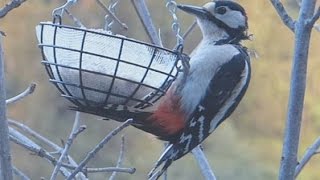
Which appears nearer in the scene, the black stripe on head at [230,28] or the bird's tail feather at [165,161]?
the bird's tail feather at [165,161]

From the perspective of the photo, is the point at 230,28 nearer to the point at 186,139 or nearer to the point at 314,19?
the point at 186,139

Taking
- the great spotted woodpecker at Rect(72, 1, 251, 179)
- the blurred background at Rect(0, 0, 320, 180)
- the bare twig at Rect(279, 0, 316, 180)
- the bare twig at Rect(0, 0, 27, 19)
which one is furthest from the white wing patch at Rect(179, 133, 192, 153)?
the blurred background at Rect(0, 0, 320, 180)

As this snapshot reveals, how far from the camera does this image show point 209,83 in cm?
160

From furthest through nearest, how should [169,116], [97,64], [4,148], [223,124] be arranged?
→ 1. [223,124]
2. [169,116]
3. [97,64]
4. [4,148]

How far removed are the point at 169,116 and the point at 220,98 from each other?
0.13 metres

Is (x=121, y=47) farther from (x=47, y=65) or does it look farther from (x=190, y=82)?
(x=190, y=82)

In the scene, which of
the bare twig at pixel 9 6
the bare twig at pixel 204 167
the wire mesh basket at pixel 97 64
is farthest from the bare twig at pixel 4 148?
the bare twig at pixel 204 167

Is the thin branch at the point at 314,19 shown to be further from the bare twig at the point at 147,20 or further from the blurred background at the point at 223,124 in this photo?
the blurred background at the point at 223,124

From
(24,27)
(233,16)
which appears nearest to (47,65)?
(233,16)

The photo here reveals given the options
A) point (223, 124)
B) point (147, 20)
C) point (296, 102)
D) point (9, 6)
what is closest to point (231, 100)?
point (147, 20)

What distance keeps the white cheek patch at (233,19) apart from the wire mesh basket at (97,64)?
0.75 ft

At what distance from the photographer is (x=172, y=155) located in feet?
4.99

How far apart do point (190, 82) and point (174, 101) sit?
0.18ft

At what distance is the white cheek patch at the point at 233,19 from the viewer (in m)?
1.60
